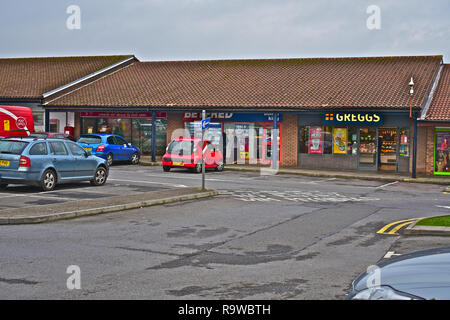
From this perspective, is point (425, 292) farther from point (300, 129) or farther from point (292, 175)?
point (300, 129)

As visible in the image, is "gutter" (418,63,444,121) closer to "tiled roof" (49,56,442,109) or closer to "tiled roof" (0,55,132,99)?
"tiled roof" (49,56,442,109)

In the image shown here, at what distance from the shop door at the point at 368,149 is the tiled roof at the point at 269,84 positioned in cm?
174

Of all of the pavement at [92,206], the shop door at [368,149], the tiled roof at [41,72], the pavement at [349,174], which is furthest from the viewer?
the tiled roof at [41,72]

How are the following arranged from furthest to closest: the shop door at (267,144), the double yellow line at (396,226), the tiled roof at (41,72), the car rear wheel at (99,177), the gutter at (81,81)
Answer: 1. the tiled roof at (41,72)
2. the gutter at (81,81)
3. the shop door at (267,144)
4. the car rear wheel at (99,177)
5. the double yellow line at (396,226)

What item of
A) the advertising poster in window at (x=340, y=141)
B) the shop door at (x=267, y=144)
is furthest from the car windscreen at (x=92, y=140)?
the advertising poster in window at (x=340, y=141)

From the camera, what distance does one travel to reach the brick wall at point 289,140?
3425 cm

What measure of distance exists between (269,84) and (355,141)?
698 centimetres

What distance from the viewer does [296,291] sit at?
7781mm

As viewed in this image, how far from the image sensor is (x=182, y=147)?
28219mm

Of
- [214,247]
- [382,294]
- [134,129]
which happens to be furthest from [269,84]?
[382,294]

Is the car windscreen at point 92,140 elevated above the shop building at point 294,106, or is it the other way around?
the shop building at point 294,106

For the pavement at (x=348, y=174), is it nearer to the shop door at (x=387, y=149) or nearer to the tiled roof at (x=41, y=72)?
the shop door at (x=387, y=149)

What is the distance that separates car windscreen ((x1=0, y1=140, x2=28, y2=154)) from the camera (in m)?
17.9

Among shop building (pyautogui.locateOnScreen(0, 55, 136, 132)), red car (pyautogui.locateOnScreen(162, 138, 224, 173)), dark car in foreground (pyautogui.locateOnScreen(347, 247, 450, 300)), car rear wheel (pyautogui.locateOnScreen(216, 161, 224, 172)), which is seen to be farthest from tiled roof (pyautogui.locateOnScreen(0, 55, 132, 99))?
dark car in foreground (pyautogui.locateOnScreen(347, 247, 450, 300))
